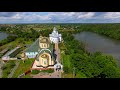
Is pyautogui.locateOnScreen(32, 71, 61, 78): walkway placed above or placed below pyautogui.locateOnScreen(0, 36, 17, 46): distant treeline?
below

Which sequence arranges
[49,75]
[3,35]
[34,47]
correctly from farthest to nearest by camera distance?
[3,35] < [34,47] < [49,75]

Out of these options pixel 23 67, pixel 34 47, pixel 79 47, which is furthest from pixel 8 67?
pixel 79 47

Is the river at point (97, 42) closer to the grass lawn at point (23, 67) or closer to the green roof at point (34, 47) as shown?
the green roof at point (34, 47)

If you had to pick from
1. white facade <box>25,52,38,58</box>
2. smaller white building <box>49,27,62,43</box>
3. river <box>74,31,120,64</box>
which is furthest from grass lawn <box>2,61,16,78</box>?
river <box>74,31,120,64</box>

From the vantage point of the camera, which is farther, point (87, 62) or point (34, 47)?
point (87, 62)

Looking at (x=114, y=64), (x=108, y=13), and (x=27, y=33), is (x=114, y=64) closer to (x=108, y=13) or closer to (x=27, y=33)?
(x=108, y=13)

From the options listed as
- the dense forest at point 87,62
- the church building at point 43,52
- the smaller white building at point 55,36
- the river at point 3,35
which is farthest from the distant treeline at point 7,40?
the dense forest at point 87,62

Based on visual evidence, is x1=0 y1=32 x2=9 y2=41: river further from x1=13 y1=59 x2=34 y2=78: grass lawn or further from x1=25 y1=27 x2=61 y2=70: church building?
x1=13 y1=59 x2=34 y2=78: grass lawn

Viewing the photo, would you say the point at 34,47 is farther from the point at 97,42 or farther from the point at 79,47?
the point at 97,42
